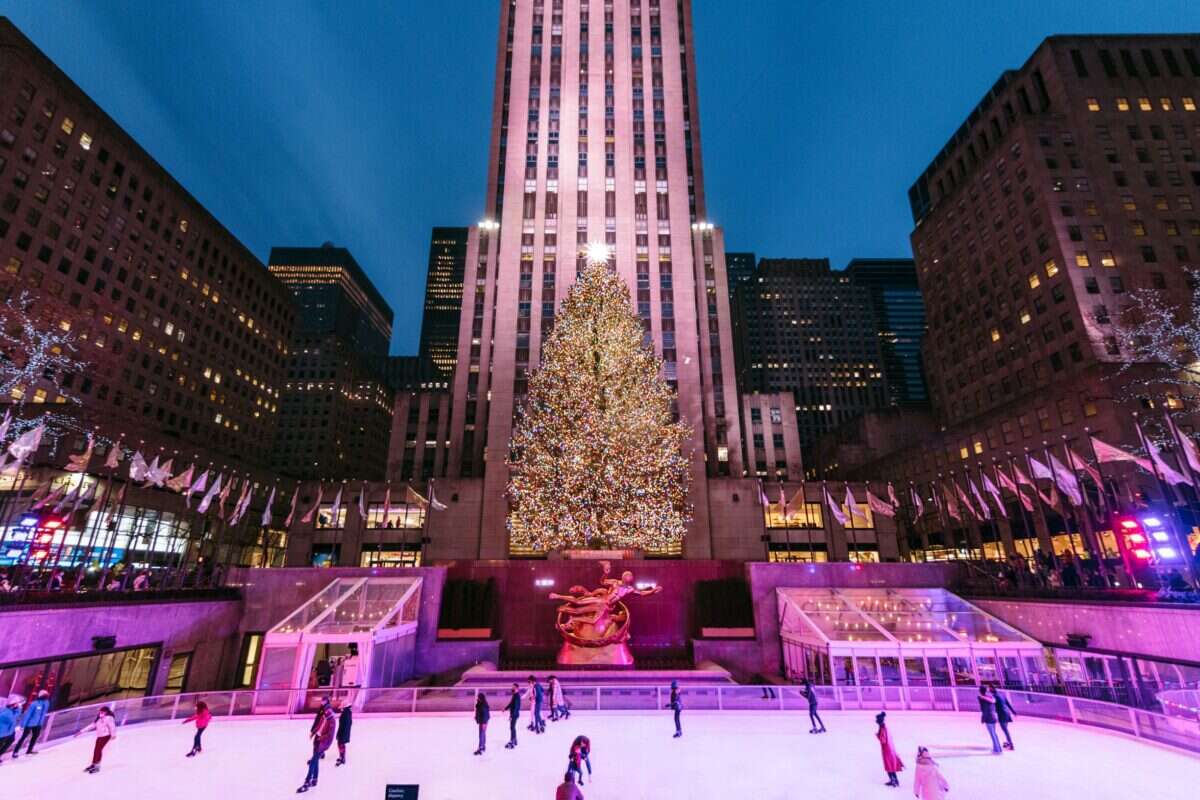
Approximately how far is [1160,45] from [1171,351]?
45.2 m

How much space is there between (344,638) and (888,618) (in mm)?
23056

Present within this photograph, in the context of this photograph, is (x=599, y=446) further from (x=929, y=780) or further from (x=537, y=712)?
(x=929, y=780)

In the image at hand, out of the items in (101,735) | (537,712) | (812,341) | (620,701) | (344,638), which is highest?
(812,341)

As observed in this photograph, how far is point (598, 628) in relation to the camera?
2580cm

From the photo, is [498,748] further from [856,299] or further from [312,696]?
[856,299]

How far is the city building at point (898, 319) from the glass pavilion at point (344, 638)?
175 meters

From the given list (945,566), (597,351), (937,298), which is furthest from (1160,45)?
(597,351)

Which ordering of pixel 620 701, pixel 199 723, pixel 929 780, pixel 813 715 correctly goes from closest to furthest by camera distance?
pixel 929 780, pixel 199 723, pixel 813 715, pixel 620 701

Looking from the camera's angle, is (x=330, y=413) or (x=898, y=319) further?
(x=898, y=319)

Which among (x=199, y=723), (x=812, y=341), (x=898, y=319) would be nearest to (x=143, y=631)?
(x=199, y=723)

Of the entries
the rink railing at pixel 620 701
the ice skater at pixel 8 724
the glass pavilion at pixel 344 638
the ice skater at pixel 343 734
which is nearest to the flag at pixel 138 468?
the glass pavilion at pixel 344 638

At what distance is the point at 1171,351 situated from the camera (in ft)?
169

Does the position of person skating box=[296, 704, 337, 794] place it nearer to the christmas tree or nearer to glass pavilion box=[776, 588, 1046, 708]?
glass pavilion box=[776, 588, 1046, 708]

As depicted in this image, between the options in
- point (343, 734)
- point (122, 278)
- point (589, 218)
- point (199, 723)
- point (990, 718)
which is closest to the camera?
point (343, 734)
